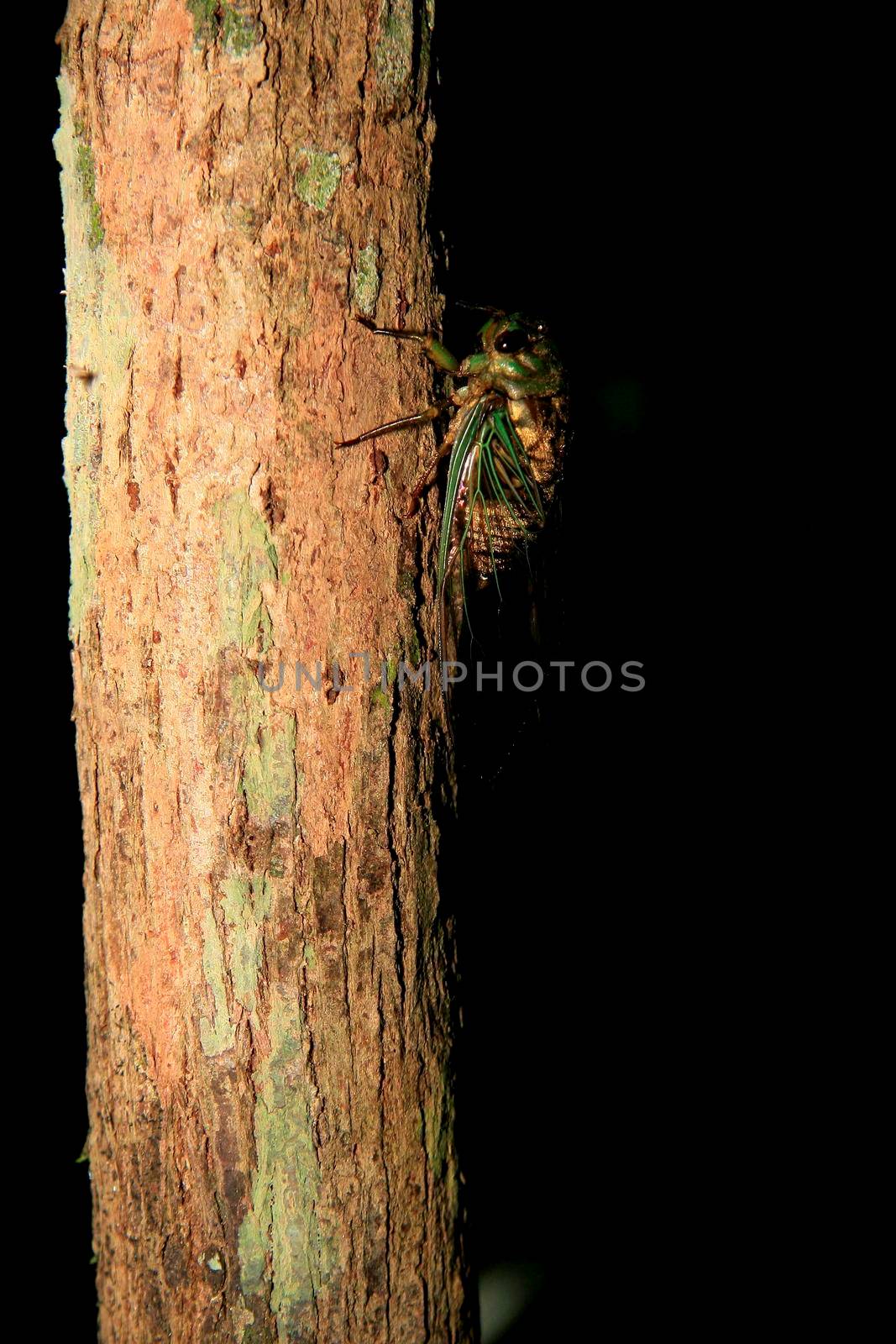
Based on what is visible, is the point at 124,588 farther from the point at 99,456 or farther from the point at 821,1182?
the point at 821,1182

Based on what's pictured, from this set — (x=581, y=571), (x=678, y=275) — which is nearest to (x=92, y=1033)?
(x=581, y=571)

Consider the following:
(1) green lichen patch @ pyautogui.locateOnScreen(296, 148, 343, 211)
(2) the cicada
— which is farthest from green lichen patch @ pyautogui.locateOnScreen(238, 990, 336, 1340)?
(1) green lichen patch @ pyautogui.locateOnScreen(296, 148, 343, 211)

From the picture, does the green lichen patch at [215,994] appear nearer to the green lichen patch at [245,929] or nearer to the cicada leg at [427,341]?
the green lichen patch at [245,929]

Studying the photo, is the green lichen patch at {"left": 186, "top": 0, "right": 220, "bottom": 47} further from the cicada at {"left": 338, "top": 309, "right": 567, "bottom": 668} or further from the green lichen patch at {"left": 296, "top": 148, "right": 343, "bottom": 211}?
the cicada at {"left": 338, "top": 309, "right": 567, "bottom": 668}

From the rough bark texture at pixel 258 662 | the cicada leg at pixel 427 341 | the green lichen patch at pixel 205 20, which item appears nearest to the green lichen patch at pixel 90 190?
the rough bark texture at pixel 258 662

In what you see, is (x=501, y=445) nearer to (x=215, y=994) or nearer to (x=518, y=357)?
(x=518, y=357)

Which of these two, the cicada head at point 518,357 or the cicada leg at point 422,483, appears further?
the cicada head at point 518,357
